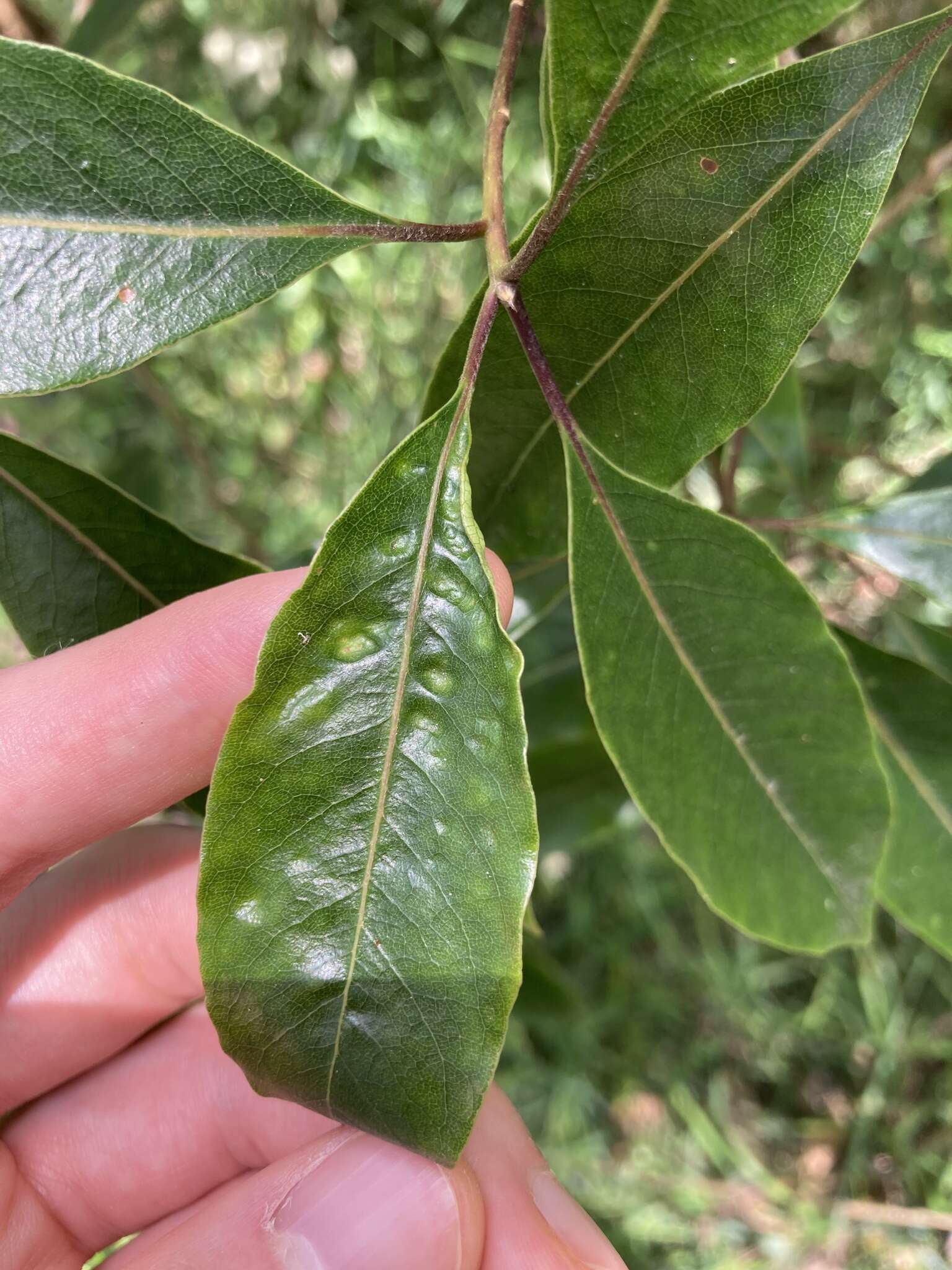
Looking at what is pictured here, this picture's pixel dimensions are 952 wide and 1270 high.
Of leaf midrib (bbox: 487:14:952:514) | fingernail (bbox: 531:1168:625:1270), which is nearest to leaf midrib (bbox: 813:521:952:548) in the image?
leaf midrib (bbox: 487:14:952:514)

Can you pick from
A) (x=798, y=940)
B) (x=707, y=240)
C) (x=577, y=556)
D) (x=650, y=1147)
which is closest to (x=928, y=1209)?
(x=650, y=1147)

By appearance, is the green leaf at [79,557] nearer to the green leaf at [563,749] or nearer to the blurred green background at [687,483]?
the green leaf at [563,749]

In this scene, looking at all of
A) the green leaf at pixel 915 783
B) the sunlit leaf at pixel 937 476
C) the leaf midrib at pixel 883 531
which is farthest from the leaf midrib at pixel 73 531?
the sunlit leaf at pixel 937 476

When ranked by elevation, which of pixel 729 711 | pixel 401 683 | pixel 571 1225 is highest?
pixel 401 683

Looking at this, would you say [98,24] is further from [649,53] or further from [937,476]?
[937,476]

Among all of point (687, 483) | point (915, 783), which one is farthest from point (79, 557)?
point (687, 483)
